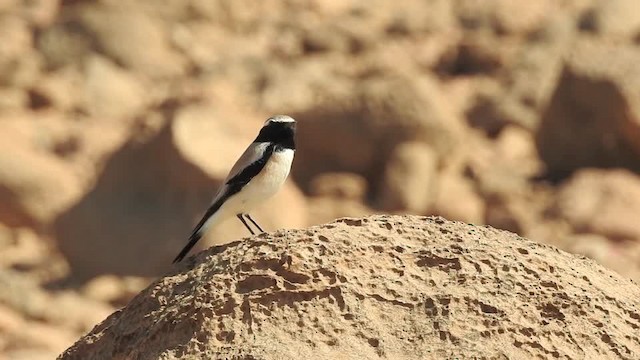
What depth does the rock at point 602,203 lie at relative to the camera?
16.6 m

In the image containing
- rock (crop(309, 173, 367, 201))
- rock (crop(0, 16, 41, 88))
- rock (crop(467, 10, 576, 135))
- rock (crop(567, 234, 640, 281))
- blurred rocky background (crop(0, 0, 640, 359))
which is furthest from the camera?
rock (crop(0, 16, 41, 88))

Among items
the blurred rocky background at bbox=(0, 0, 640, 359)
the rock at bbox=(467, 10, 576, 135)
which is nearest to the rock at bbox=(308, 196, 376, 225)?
the blurred rocky background at bbox=(0, 0, 640, 359)

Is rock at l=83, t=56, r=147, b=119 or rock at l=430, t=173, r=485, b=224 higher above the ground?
rock at l=83, t=56, r=147, b=119

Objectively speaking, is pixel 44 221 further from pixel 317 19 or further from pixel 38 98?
pixel 317 19

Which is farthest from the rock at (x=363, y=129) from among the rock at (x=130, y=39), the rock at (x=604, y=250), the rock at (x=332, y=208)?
the rock at (x=130, y=39)

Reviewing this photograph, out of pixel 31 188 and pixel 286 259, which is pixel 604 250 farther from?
pixel 286 259

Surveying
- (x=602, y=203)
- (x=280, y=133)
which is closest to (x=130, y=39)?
(x=602, y=203)

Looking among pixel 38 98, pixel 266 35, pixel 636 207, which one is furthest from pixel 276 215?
pixel 266 35

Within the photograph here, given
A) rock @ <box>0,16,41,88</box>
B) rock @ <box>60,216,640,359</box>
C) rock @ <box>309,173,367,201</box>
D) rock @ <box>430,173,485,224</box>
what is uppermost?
rock @ <box>0,16,41,88</box>

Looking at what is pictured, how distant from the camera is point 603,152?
18.4 metres

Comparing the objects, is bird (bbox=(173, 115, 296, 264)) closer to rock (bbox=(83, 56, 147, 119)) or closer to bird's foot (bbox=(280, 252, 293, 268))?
bird's foot (bbox=(280, 252, 293, 268))

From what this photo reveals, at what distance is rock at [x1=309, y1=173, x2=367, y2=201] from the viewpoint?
1775cm

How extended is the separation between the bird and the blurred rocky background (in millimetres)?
5321

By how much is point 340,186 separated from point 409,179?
944mm
